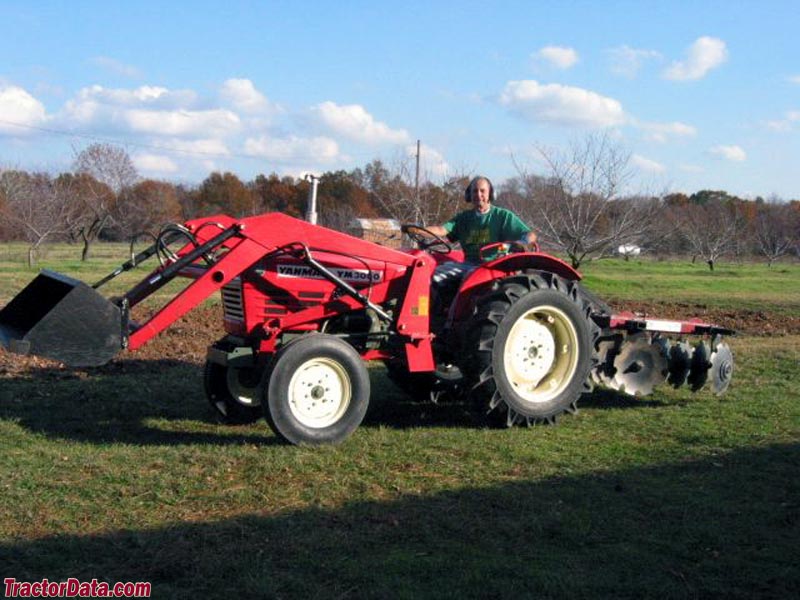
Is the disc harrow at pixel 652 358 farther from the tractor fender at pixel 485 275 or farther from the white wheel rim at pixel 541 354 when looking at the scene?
the tractor fender at pixel 485 275

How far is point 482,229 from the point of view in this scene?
26.0ft

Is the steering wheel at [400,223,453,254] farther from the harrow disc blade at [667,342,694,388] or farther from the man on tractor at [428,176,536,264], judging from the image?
the harrow disc blade at [667,342,694,388]

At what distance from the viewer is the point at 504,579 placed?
13.3 ft

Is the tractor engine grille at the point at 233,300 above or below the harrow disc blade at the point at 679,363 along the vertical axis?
above

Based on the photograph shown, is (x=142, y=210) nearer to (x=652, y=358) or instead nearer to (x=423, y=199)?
(x=423, y=199)

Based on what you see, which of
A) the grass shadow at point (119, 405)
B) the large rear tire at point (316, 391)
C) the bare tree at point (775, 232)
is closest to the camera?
the large rear tire at point (316, 391)

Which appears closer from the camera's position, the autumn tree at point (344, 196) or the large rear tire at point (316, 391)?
the large rear tire at point (316, 391)

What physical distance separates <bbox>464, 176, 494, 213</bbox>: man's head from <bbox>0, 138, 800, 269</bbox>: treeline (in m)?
1.73

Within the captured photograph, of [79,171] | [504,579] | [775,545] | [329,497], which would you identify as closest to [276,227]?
[329,497]

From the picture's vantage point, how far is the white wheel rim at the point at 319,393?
20.6 ft

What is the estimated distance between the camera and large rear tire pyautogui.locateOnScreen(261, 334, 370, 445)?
20.2ft

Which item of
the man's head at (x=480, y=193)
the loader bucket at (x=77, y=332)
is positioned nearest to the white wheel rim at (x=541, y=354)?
the man's head at (x=480, y=193)

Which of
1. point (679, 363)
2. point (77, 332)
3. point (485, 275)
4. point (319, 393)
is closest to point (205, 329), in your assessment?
point (485, 275)

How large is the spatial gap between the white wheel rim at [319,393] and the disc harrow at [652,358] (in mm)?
2504
